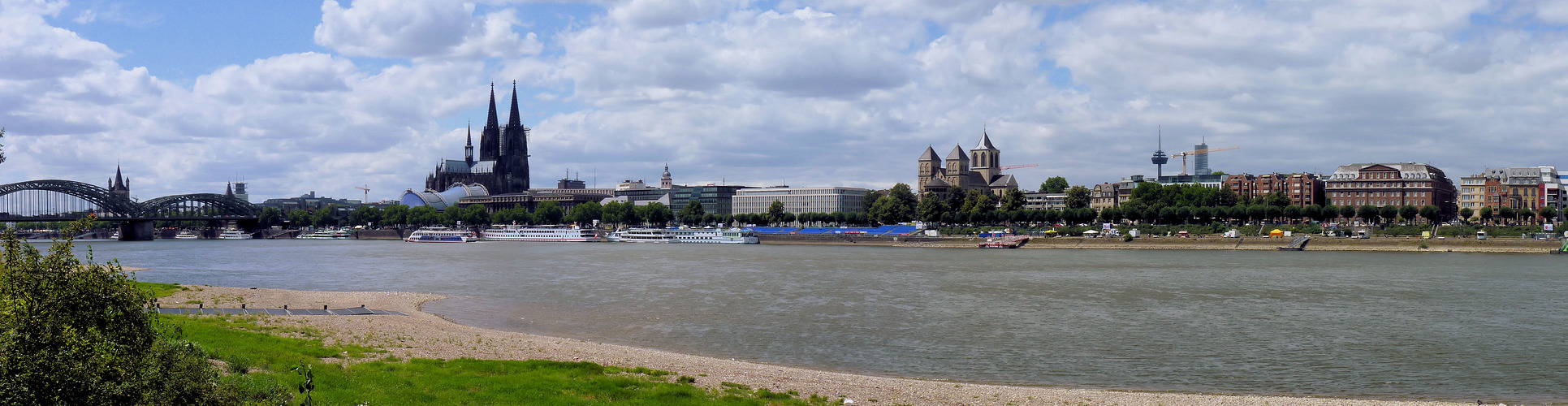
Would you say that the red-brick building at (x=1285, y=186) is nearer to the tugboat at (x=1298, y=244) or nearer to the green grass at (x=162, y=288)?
the tugboat at (x=1298, y=244)

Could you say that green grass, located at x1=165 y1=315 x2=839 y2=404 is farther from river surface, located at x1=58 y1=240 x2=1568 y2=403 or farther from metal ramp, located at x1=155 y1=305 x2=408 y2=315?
metal ramp, located at x1=155 y1=305 x2=408 y2=315

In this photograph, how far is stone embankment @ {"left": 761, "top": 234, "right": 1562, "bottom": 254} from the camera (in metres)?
81.3

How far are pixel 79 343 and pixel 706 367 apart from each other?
12607 mm

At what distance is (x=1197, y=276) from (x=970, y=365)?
34.6 meters

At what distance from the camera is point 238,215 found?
17725 cm

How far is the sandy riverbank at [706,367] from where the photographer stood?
1738 cm

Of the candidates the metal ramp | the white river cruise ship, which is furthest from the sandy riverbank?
the white river cruise ship

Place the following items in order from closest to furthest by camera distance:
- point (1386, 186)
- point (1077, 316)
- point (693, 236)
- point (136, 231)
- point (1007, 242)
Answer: point (1077, 316) < point (1007, 242) < point (1386, 186) < point (693, 236) < point (136, 231)

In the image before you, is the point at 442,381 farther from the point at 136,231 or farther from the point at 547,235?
the point at 136,231

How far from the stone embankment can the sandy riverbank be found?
7748 cm

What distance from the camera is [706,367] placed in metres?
19.9

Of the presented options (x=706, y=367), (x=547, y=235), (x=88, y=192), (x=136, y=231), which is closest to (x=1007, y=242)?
(x=547, y=235)

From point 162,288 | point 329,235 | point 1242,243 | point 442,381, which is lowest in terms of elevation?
point 1242,243

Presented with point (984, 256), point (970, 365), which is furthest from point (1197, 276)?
point (970, 365)
